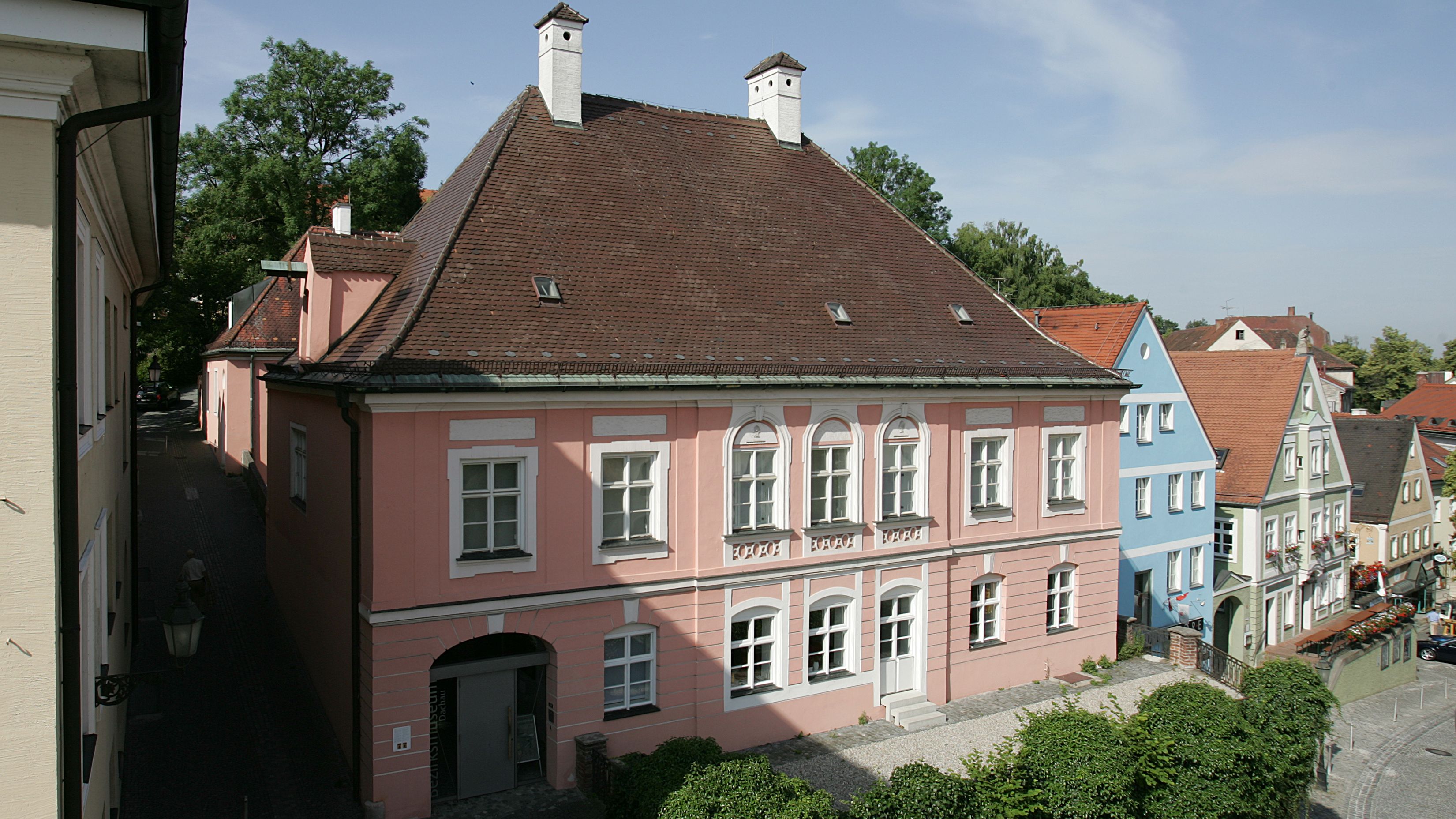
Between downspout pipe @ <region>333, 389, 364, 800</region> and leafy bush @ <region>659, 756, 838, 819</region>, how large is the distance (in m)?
5.38

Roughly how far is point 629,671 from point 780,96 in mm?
14062

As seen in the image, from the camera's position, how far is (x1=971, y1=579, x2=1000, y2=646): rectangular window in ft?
66.9

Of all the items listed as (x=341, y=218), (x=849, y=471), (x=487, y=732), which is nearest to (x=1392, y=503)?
(x=849, y=471)

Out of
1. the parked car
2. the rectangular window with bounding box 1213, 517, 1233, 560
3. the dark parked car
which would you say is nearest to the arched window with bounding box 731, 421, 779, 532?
the rectangular window with bounding box 1213, 517, 1233, 560

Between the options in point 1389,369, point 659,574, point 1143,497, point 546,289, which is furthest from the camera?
point 1389,369

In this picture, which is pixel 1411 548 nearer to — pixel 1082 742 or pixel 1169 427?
pixel 1169 427

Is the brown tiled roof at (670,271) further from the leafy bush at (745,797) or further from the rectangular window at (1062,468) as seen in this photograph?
the leafy bush at (745,797)

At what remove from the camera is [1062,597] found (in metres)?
22.0

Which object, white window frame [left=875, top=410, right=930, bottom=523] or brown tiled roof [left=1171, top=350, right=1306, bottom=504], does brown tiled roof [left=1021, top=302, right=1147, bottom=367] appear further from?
white window frame [left=875, top=410, right=930, bottom=523]

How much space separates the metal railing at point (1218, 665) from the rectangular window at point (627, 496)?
14.9 m

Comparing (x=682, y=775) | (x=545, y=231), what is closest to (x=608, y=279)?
(x=545, y=231)

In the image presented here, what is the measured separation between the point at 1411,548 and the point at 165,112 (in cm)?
6079

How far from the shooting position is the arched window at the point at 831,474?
17.9 m

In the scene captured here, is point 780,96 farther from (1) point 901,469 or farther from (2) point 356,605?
(2) point 356,605
